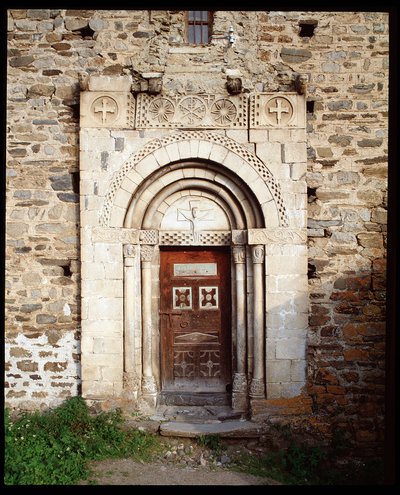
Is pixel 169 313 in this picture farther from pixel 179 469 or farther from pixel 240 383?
pixel 179 469

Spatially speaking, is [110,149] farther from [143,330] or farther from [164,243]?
[143,330]

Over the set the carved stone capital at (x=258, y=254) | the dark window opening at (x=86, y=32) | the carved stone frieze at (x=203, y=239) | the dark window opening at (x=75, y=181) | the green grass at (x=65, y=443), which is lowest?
the green grass at (x=65, y=443)

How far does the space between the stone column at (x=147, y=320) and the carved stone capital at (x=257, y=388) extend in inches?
49.1

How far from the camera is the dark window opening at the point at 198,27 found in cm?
575

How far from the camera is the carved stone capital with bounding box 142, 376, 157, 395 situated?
5.59m

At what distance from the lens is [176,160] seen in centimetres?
→ 551

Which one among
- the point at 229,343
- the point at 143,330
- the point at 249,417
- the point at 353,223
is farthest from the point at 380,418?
the point at 143,330

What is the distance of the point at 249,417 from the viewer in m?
5.43

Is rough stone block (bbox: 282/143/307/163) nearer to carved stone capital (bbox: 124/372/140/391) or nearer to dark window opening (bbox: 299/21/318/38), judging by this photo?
dark window opening (bbox: 299/21/318/38)

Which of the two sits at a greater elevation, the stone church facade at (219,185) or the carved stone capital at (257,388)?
the stone church facade at (219,185)

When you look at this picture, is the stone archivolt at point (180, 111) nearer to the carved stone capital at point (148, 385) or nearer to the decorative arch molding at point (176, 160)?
the decorative arch molding at point (176, 160)

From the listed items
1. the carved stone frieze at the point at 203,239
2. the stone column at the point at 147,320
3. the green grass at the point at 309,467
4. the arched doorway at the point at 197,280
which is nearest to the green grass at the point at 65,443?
the stone column at the point at 147,320

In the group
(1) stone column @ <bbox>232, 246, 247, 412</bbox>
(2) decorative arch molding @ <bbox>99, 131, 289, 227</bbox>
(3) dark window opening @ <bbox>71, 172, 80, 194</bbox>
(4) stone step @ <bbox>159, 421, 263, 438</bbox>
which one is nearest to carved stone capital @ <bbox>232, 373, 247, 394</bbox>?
(1) stone column @ <bbox>232, 246, 247, 412</bbox>

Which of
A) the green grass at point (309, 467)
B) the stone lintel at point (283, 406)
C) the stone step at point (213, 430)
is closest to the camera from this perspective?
the green grass at point (309, 467)
